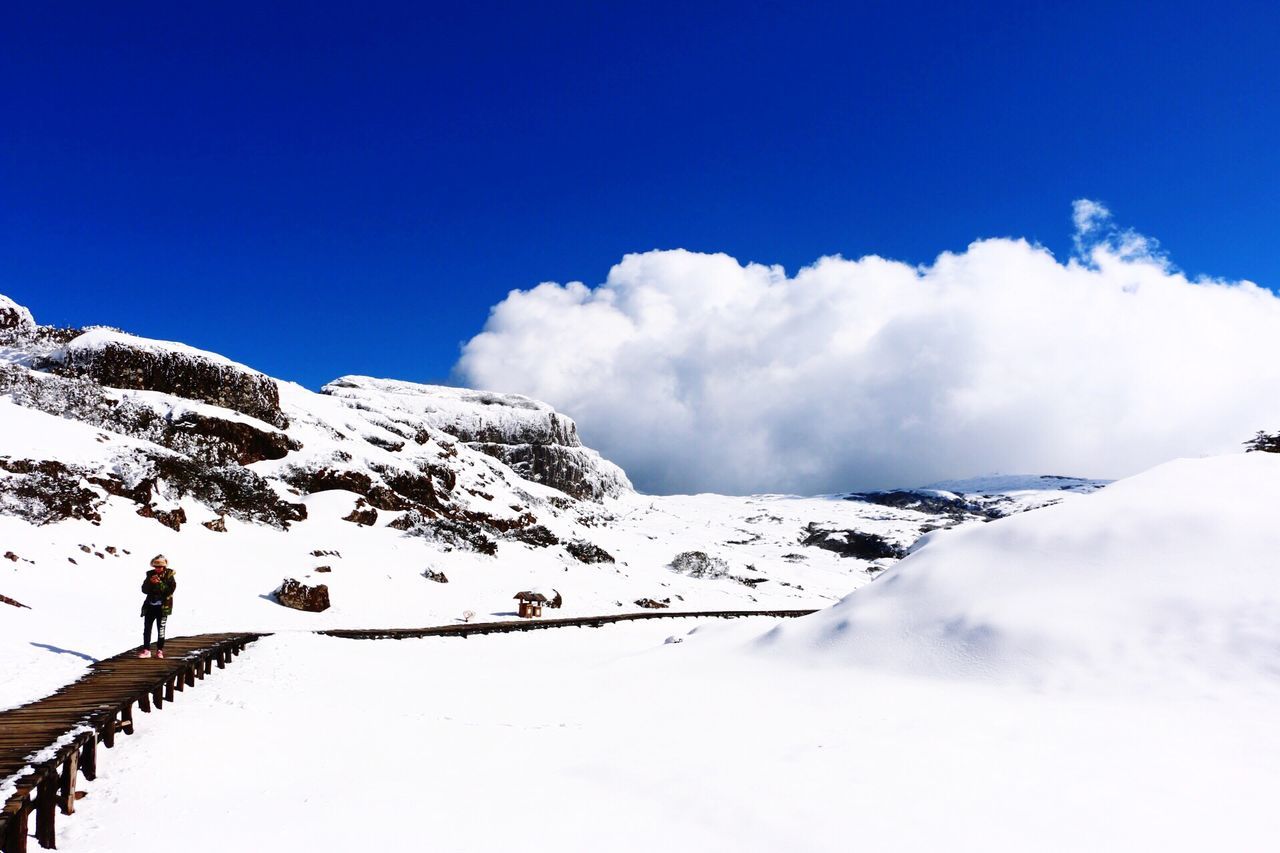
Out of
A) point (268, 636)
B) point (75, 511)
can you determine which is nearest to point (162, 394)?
point (75, 511)

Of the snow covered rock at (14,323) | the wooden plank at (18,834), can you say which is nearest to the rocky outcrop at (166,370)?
the snow covered rock at (14,323)

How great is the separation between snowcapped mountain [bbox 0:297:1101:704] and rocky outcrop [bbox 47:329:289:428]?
0.34ft

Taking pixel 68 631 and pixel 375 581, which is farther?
pixel 375 581

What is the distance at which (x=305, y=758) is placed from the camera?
878 centimetres

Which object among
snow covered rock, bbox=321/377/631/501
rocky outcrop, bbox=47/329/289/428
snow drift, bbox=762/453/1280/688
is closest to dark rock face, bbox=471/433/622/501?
snow covered rock, bbox=321/377/631/501

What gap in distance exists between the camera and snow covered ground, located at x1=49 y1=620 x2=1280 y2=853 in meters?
6.51

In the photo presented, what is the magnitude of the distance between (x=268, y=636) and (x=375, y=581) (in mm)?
10755

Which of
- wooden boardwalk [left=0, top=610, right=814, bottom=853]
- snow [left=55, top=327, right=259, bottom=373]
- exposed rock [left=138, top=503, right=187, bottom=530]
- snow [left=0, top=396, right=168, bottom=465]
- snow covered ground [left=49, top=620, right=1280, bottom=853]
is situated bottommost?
snow covered ground [left=49, top=620, right=1280, bottom=853]

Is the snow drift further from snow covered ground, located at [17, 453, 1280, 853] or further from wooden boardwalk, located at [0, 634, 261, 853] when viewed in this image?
wooden boardwalk, located at [0, 634, 261, 853]

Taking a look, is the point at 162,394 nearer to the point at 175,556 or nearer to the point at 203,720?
the point at 175,556

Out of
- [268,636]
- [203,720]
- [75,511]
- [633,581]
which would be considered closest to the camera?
[203,720]

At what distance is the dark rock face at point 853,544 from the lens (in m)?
99.1

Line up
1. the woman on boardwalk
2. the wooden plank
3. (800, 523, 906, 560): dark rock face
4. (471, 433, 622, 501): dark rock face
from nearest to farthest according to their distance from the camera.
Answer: the wooden plank, the woman on boardwalk, (471, 433, 622, 501): dark rock face, (800, 523, 906, 560): dark rock face

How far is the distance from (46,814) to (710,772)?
6567 mm
